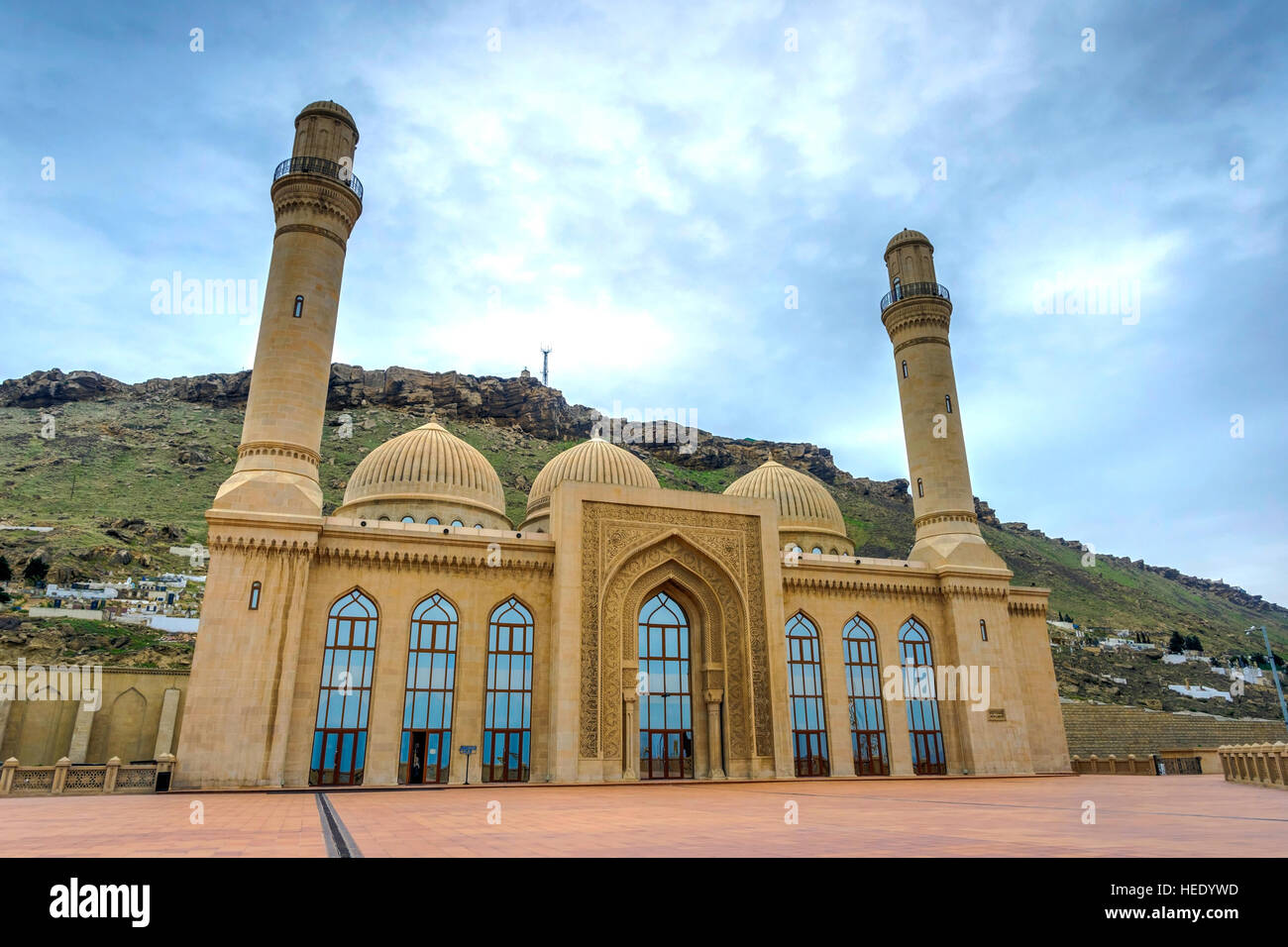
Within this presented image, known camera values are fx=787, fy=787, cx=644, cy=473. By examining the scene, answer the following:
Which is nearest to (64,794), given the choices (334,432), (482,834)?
(482,834)

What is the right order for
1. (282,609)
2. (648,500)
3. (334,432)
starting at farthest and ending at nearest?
(334,432)
(648,500)
(282,609)

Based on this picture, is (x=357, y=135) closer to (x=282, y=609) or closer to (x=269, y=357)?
(x=269, y=357)

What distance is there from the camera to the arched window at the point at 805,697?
22.5m

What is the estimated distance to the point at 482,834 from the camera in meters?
6.98

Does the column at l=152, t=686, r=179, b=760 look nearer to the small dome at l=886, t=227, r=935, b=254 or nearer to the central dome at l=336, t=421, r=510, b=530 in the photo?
the central dome at l=336, t=421, r=510, b=530

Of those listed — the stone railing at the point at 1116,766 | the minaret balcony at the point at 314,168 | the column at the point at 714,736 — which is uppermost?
the minaret balcony at the point at 314,168

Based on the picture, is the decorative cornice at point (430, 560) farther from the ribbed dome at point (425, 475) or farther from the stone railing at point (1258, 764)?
the stone railing at point (1258, 764)

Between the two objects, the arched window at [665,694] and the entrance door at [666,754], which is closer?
the entrance door at [666,754]

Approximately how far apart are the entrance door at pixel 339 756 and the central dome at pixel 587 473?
9.59 m

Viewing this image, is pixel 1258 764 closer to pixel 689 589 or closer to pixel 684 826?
pixel 689 589

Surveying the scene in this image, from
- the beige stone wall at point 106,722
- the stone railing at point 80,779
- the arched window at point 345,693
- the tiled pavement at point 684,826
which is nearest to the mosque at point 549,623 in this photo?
the arched window at point 345,693

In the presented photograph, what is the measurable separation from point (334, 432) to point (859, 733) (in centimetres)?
5850

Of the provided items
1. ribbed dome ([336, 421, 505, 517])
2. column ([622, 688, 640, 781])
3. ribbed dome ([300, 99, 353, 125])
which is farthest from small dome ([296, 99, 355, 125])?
column ([622, 688, 640, 781])

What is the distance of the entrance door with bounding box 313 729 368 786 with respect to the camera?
60.4ft
